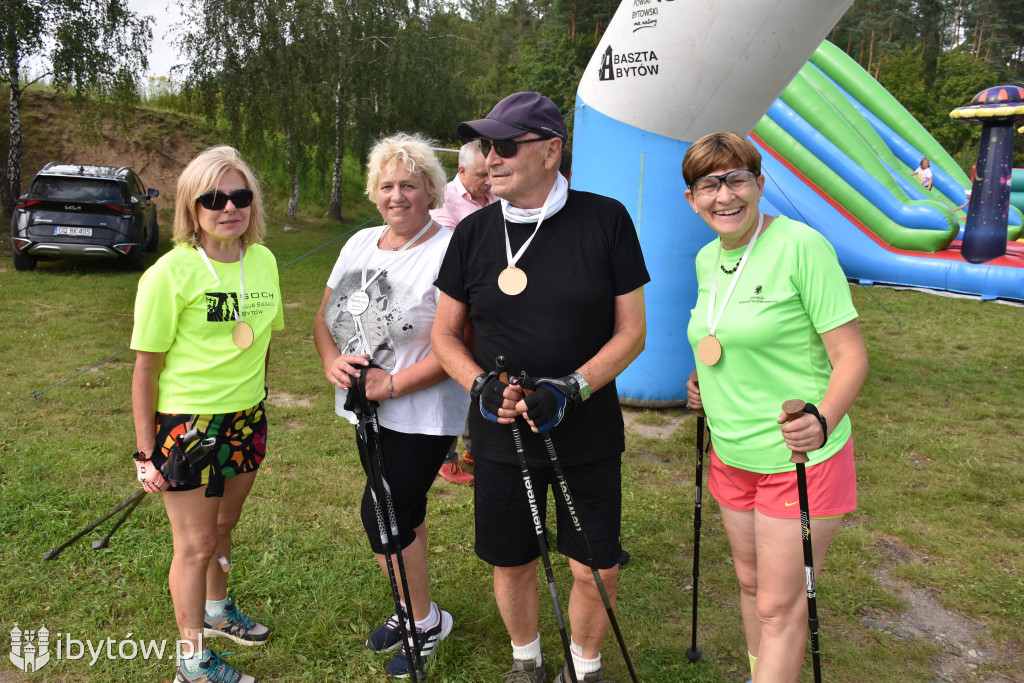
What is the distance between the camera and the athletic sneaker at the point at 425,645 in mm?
2861

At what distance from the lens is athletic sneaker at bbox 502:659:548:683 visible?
273 centimetres

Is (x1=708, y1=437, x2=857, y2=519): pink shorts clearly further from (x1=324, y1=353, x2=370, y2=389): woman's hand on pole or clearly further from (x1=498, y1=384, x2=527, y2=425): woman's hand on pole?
(x1=324, y1=353, x2=370, y2=389): woman's hand on pole

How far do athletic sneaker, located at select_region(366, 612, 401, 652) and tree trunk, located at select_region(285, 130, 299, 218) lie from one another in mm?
14793

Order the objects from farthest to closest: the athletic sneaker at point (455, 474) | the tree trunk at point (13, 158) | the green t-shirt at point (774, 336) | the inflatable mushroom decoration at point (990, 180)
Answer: the tree trunk at point (13, 158)
the inflatable mushroom decoration at point (990, 180)
the athletic sneaker at point (455, 474)
the green t-shirt at point (774, 336)

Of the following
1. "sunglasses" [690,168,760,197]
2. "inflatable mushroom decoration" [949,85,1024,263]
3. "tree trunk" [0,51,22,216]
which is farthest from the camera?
"tree trunk" [0,51,22,216]

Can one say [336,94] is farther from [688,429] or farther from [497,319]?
[497,319]

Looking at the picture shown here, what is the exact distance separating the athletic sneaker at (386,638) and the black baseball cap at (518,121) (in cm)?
196


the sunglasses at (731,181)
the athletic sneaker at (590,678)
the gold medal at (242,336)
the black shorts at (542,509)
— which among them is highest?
the sunglasses at (731,181)

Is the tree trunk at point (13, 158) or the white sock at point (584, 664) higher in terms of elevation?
the tree trunk at point (13, 158)

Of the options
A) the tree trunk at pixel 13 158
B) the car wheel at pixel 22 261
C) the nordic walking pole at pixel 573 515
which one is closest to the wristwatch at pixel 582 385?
the nordic walking pole at pixel 573 515

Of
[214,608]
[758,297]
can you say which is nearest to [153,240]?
[214,608]

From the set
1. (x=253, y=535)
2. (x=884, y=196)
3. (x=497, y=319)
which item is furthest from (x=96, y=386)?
(x=884, y=196)

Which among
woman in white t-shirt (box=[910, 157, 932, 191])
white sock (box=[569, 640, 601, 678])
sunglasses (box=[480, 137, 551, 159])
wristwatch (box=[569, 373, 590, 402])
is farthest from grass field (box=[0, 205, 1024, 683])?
woman in white t-shirt (box=[910, 157, 932, 191])

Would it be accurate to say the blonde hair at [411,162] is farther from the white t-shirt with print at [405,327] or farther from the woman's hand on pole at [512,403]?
the woman's hand on pole at [512,403]
